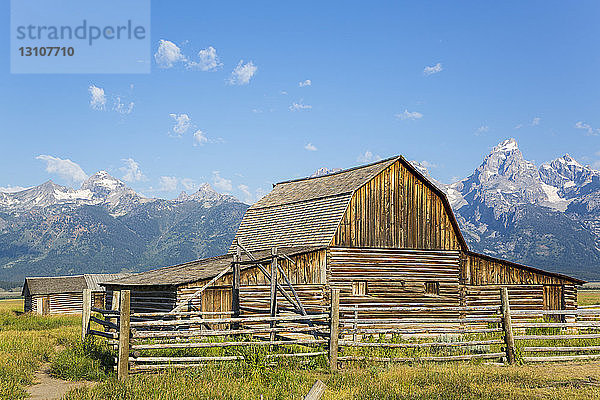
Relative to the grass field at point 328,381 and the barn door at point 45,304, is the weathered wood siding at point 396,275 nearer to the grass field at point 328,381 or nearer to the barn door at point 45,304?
the grass field at point 328,381

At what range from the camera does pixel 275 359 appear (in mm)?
16969

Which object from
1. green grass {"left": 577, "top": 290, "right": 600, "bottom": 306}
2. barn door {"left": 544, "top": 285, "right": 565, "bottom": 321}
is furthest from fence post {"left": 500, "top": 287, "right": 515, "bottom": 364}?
green grass {"left": 577, "top": 290, "right": 600, "bottom": 306}

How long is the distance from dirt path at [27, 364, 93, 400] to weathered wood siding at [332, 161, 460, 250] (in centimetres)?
1518

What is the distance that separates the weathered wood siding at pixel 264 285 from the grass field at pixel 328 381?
9395 millimetres

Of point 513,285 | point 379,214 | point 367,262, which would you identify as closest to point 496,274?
point 513,285

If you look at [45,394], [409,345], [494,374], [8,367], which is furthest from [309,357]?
[8,367]

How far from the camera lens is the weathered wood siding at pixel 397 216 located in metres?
30.0

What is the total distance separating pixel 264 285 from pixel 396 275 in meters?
6.49

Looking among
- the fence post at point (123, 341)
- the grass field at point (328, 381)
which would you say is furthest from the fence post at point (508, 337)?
the fence post at point (123, 341)

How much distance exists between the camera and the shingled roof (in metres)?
30.3

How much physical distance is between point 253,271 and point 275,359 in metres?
11.0

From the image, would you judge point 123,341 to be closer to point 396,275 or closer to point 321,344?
point 321,344

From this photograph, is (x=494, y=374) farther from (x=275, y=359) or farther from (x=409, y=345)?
(x=275, y=359)

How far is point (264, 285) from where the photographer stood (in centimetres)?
2809
